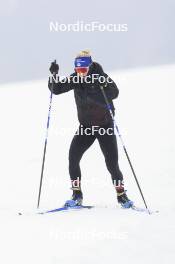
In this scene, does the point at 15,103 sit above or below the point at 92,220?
above

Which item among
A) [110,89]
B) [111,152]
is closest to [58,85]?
[110,89]

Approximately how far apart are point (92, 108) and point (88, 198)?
223 cm

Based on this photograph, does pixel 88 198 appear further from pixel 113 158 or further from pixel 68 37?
pixel 68 37

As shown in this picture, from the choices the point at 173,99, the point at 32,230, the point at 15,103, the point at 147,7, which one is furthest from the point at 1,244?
the point at 147,7

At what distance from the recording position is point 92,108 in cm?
957

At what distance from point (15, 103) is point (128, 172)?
71.0ft

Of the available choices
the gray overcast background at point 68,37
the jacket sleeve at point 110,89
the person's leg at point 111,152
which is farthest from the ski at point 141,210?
the gray overcast background at point 68,37

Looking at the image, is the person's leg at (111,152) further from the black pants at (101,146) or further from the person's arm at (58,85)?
the person's arm at (58,85)

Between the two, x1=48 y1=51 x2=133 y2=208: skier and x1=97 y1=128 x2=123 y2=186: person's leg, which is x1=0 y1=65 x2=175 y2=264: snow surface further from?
x1=48 y1=51 x2=133 y2=208: skier

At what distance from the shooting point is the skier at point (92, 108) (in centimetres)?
956

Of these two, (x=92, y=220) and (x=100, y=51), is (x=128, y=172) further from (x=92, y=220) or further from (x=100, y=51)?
(x=100, y=51)

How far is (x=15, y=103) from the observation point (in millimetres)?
35688

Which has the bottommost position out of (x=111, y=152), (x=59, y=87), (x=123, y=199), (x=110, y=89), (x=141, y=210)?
(x=141, y=210)

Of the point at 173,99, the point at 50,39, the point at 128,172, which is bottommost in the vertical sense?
the point at 128,172
